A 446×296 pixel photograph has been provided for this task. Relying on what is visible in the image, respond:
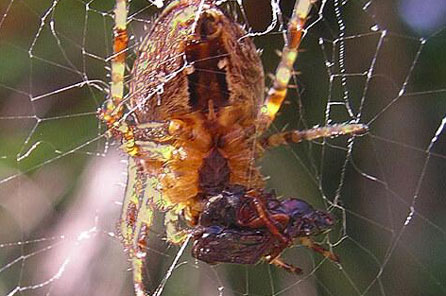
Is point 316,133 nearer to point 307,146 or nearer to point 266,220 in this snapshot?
point 266,220

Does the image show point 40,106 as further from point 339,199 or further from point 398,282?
point 398,282

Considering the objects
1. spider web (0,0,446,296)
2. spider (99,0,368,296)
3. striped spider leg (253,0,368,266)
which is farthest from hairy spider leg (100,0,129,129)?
spider web (0,0,446,296)

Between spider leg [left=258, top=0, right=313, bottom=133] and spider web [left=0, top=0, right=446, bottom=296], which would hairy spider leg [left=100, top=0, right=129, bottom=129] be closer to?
spider leg [left=258, top=0, right=313, bottom=133]

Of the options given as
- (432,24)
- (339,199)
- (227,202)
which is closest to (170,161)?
(227,202)

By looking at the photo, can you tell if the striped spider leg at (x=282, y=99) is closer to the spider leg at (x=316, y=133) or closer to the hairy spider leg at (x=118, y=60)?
the spider leg at (x=316, y=133)

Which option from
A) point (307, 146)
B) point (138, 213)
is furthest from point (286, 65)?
point (307, 146)

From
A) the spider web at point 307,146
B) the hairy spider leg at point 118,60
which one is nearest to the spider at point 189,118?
the hairy spider leg at point 118,60

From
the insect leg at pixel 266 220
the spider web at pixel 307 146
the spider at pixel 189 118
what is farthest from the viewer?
the spider web at pixel 307 146
